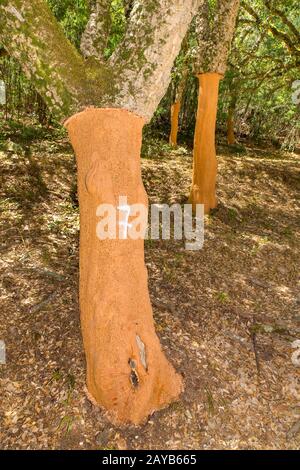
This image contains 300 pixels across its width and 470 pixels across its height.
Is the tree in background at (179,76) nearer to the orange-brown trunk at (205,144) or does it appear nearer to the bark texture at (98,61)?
the orange-brown trunk at (205,144)

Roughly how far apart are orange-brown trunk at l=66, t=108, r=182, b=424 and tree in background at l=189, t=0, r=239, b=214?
4.28 m

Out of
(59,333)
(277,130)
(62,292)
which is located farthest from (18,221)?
(277,130)

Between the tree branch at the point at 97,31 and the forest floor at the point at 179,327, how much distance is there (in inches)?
108

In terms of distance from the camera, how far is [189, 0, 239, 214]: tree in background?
6562 mm

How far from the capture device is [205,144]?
24.2 ft

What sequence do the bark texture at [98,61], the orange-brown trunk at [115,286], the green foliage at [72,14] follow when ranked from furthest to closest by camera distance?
the green foliage at [72,14] < the orange-brown trunk at [115,286] < the bark texture at [98,61]

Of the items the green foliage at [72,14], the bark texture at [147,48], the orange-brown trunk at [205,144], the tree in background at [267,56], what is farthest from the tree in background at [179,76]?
the bark texture at [147,48]

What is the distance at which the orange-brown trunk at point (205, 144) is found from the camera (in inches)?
274

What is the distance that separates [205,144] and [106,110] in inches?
186

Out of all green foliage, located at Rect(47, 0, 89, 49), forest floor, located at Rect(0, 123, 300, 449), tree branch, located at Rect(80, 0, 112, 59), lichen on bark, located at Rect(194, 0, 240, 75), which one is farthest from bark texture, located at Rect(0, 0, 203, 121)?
green foliage, located at Rect(47, 0, 89, 49)

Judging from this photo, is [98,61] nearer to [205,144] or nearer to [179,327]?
[179,327]

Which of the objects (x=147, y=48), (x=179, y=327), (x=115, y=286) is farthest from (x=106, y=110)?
(x=179, y=327)

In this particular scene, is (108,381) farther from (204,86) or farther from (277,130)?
(277,130)
